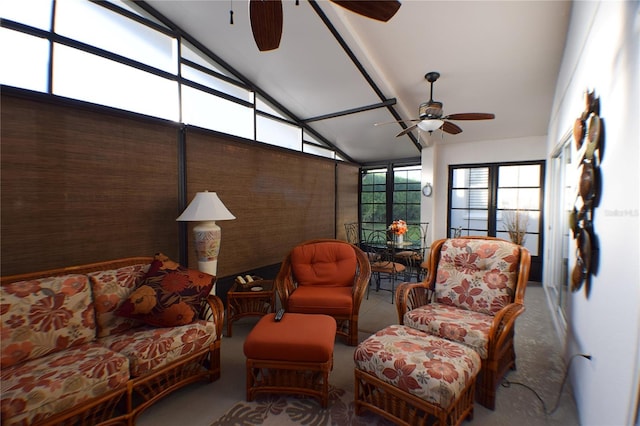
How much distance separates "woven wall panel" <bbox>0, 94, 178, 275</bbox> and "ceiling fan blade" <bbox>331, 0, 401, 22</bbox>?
253cm

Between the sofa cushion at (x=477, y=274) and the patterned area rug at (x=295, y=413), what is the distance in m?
1.17

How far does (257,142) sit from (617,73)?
12.4 ft

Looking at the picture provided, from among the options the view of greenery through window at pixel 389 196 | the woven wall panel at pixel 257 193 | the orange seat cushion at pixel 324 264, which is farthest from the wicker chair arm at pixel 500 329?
the view of greenery through window at pixel 389 196

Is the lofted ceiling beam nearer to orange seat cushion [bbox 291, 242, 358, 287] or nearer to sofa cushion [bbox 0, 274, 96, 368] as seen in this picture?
orange seat cushion [bbox 291, 242, 358, 287]

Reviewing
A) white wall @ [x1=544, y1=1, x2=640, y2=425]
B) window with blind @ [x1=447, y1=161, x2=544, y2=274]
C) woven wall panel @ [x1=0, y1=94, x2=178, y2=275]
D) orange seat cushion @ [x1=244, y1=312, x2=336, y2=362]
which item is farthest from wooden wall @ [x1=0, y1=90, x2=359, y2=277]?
window with blind @ [x1=447, y1=161, x2=544, y2=274]

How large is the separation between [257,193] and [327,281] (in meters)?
1.87

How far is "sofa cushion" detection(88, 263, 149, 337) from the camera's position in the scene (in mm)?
2020

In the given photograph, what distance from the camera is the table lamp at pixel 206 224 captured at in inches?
109

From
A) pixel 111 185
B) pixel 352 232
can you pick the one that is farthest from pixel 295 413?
pixel 352 232

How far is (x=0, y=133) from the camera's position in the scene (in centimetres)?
209

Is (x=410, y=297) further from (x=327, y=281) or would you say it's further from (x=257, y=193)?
(x=257, y=193)

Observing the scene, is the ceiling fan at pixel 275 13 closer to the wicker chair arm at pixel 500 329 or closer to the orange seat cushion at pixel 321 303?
the wicker chair arm at pixel 500 329

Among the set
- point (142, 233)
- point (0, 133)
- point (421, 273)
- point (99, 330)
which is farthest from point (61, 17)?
point (421, 273)

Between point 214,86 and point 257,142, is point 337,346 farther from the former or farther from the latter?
point 214,86
